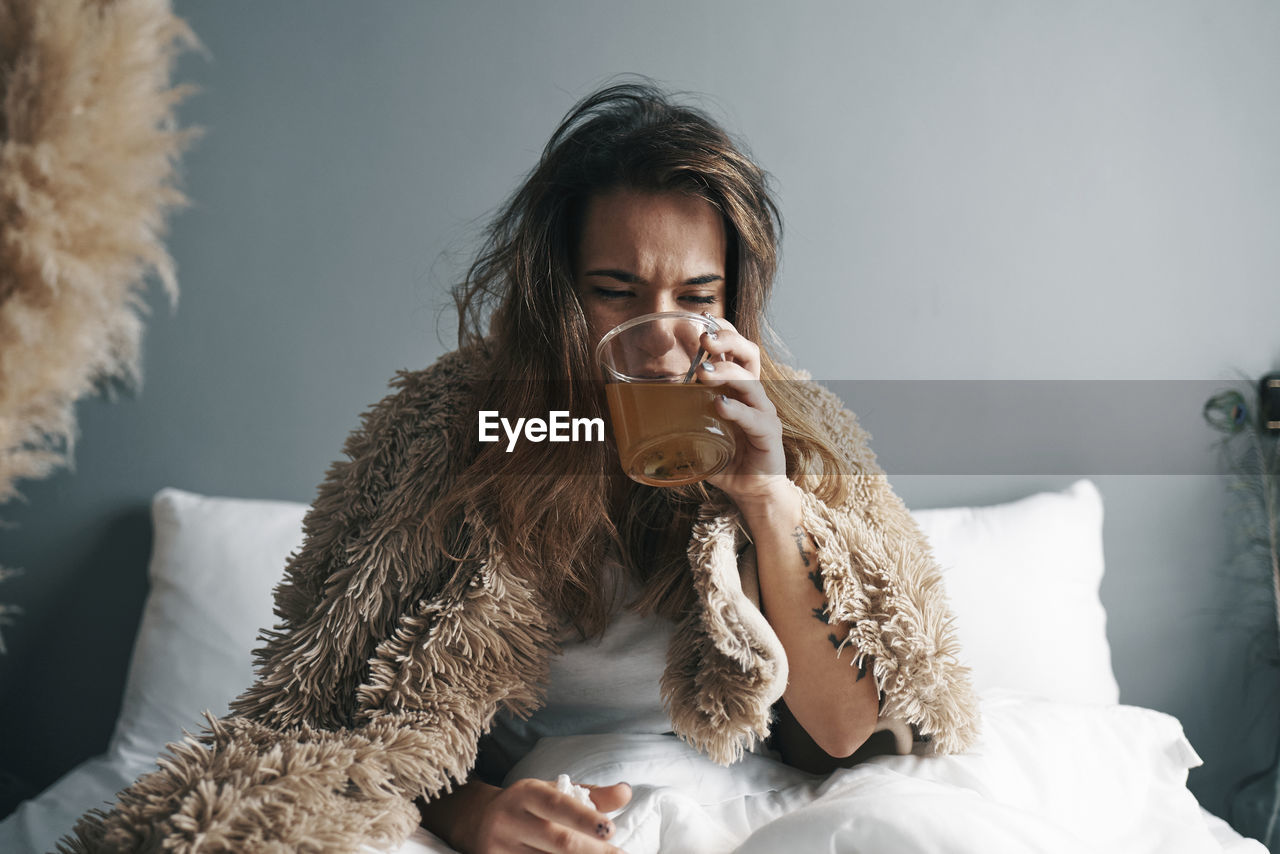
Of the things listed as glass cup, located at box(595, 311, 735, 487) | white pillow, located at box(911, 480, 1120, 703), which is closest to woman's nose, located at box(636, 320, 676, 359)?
glass cup, located at box(595, 311, 735, 487)

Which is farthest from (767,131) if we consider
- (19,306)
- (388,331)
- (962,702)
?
(19,306)

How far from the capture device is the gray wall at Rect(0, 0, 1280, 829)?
1.48 meters

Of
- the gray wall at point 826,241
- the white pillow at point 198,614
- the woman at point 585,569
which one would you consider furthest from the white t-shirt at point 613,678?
the gray wall at point 826,241

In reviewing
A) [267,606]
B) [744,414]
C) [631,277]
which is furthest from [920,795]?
[267,606]

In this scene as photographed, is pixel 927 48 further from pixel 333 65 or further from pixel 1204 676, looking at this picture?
pixel 1204 676

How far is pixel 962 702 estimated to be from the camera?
34.8 inches

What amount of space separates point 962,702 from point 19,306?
886 millimetres

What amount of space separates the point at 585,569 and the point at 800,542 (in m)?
0.25

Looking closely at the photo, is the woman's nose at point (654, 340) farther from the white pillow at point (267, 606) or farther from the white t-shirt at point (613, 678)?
the white pillow at point (267, 606)

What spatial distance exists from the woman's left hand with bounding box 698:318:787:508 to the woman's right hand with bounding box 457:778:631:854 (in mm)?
325

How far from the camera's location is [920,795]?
68 cm

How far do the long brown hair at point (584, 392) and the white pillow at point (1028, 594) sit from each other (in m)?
0.52

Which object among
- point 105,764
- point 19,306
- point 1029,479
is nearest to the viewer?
point 19,306

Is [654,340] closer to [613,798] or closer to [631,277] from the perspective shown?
[631,277]
